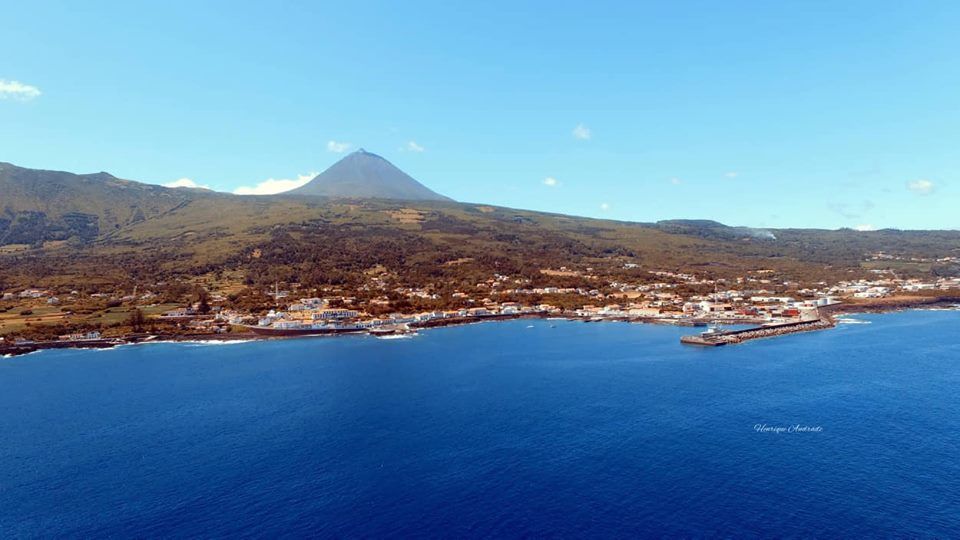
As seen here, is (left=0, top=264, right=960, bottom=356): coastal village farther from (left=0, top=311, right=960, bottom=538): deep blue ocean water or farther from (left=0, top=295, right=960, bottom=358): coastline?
(left=0, top=311, right=960, bottom=538): deep blue ocean water

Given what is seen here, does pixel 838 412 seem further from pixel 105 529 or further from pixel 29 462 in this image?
pixel 29 462

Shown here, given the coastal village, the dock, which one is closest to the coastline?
the coastal village

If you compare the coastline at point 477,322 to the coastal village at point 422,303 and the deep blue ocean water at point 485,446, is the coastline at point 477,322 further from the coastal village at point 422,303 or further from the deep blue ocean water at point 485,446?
the deep blue ocean water at point 485,446

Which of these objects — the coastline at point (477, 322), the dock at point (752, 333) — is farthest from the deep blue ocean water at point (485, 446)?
the coastline at point (477, 322)

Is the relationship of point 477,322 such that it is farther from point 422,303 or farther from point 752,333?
point 752,333

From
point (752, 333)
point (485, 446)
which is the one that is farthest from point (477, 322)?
point (485, 446)

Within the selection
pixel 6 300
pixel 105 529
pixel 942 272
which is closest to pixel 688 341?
pixel 105 529
